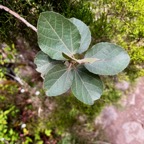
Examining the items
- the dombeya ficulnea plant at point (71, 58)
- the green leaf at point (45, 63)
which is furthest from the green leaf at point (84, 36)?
the green leaf at point (45, 63)

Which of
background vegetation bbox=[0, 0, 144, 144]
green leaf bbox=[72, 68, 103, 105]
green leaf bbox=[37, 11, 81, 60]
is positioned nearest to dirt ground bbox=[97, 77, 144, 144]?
background vegetation bbox=[0, 0, 144, 144]

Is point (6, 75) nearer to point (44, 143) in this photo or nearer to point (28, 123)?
point (28, 123)

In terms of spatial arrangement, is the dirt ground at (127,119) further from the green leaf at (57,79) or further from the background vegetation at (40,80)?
the green leaf at (57,79)

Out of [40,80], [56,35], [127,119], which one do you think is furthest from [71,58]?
[40,80]

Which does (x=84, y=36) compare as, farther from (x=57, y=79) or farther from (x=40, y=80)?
(x=40, y=80)

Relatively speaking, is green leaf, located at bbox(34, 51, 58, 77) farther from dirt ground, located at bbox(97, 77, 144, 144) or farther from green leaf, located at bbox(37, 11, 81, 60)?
dirt ground, located at bbox(97, 77, 144, 144)

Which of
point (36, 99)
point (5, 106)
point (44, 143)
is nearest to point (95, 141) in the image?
point (44, 143)
